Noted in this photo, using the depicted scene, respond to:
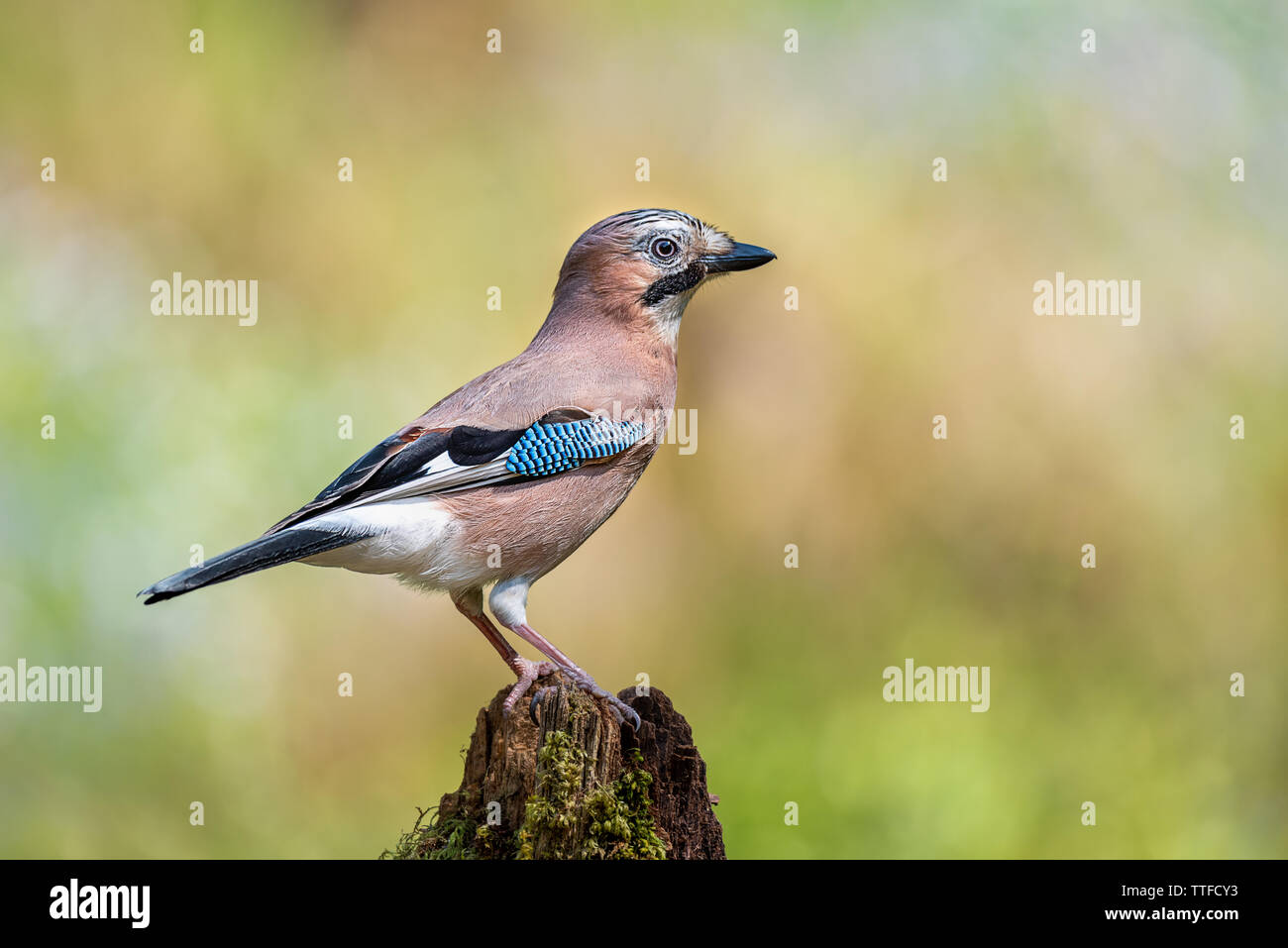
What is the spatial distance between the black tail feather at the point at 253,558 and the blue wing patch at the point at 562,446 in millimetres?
862

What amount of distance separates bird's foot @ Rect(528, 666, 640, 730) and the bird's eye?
2.35 meters

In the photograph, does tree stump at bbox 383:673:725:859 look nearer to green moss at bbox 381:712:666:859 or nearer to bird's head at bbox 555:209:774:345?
green moss at bbox 381:712:666:859

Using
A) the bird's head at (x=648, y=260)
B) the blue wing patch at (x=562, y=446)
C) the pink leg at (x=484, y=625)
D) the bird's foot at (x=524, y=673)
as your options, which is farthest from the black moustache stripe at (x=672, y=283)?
the bird's foot at (x=524, y=673)

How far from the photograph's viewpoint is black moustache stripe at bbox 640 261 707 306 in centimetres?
640

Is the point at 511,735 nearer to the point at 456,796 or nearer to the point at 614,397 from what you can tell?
the point at 456,796

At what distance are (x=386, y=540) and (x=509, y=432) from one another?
0.79 metres

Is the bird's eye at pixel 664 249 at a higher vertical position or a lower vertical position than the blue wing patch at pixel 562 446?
higher

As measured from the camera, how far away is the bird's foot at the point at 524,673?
5.12 meters

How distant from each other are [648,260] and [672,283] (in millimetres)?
188

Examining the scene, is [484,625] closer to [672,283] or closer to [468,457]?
[468,457]

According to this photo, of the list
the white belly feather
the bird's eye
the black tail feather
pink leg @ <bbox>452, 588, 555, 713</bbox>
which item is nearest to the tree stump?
pink leg @ <bbox>452, 588, 555, 713</bbox>

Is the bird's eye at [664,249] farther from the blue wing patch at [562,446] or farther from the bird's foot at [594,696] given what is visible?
the bird's foot at [594,696]

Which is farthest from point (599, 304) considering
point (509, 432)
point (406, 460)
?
point (406, 460)

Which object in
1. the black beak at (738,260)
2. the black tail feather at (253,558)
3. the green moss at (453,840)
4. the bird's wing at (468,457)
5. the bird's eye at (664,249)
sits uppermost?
the bird's eye at (664,249)
